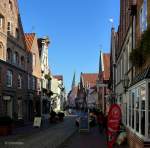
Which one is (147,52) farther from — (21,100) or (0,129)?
(21,100)

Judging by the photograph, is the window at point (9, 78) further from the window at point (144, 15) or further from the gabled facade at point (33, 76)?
the window at point (144, 15)

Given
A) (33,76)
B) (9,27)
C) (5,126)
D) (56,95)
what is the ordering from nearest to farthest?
1. (5,126)
2. (9,27)
3. (33,76)
4. (56,95)

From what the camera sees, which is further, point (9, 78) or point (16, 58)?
point (16, 58)

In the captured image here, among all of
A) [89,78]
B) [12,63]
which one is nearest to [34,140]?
[12,63]

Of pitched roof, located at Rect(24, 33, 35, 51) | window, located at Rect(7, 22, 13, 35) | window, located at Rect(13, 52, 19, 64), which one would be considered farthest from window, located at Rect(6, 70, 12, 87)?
pitched roof, located at Rect(24, 33, 35, 51)

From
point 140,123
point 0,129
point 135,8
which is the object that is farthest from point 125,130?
point 0,129

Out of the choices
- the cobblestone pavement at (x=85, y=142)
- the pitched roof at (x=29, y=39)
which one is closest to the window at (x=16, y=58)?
the pitched roof at (x=29, y=39)

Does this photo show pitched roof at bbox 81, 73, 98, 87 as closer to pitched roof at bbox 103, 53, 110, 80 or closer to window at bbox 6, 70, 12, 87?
pitched roof at bbox 103, 53, 110, 80

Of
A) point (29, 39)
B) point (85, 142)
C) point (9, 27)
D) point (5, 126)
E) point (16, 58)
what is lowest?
point (85, 142)

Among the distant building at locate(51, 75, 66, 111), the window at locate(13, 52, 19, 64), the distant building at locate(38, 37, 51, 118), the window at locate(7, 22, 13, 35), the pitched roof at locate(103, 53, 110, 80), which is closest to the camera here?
the window at locate(7, 22, 13, 35)

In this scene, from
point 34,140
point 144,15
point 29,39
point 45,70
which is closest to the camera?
point 144,15

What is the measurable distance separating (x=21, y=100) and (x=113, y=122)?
126 ft

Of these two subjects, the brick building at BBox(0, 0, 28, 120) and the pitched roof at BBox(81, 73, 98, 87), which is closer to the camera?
the brick building at BBox(0, 0, 28, 120)

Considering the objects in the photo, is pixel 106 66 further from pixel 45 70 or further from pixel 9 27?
pixel 9 27
